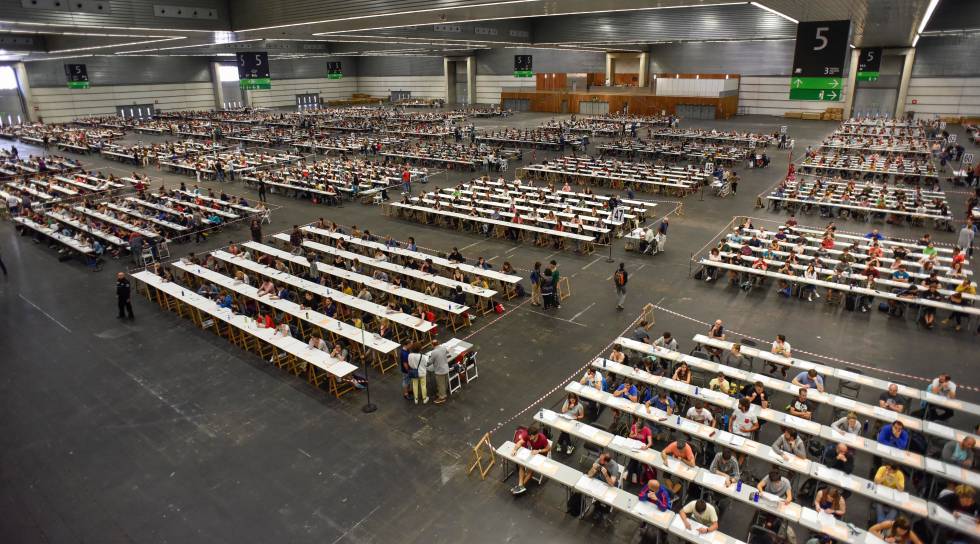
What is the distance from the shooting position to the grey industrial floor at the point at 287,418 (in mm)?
8867

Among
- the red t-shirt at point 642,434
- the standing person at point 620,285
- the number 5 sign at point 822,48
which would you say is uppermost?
the number 5 sign at point 822,48

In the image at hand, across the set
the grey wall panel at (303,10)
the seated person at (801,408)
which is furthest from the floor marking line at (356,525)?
the grey wall panel at (303,10)

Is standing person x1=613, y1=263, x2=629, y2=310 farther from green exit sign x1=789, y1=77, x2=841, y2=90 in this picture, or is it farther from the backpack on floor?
the backpack on floor

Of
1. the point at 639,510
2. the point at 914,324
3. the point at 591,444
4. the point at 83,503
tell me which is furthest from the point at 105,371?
the point at 914,324

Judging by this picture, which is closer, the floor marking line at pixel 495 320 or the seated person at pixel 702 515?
the seated person at pixel 702 515

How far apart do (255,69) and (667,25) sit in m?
32.3

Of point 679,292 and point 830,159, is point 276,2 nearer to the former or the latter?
point 679,292

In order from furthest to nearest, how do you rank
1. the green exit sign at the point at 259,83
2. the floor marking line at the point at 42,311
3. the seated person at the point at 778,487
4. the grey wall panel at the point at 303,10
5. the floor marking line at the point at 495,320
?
1. the green exit sign at the point at 259,83
2. the grey wall panel at the point at 303,10
3. the floor marking line at the point at 42,311
4. the floor marking line at the point at 495,320
5. the seated person at the point at 778,487

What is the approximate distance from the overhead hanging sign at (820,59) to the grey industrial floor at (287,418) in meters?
6.41

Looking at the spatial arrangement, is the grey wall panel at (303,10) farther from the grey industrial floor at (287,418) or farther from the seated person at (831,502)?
the seated person at (831,502)

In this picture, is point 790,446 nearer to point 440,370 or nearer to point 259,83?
point 440,370

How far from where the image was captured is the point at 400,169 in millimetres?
36500

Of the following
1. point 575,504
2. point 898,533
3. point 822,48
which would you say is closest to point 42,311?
point 575,504

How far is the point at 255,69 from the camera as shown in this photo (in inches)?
1452
